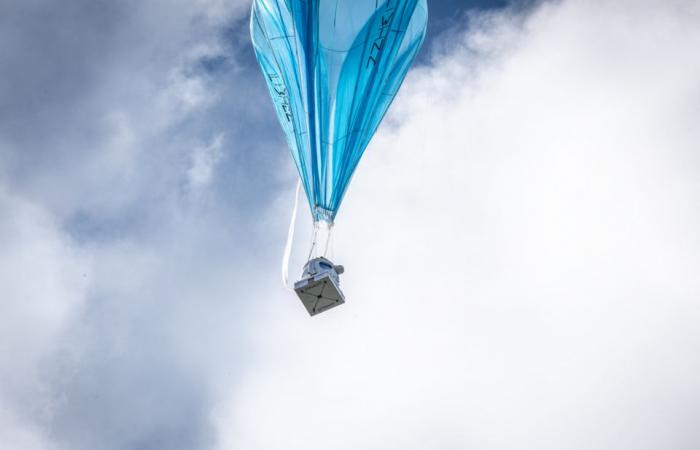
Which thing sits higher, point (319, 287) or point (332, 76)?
point (332, 76)

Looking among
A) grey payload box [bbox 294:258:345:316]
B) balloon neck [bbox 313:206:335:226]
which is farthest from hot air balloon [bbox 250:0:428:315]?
grey payload box [bbox 294:258:345:316]

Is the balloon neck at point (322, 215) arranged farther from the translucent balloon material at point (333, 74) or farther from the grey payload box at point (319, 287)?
the grey payload box at point (319, 287)

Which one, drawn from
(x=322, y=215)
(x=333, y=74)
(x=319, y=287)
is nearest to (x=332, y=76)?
(x=333, y=74)

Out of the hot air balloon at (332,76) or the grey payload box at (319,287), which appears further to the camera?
the hot air balloon at (332,76)

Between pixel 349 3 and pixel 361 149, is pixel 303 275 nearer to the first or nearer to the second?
pixel 361 149

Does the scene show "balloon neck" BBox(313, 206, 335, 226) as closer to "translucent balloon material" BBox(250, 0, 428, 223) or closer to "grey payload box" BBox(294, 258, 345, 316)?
"translucent balloon material" BBox(250, 0, 428, 223)

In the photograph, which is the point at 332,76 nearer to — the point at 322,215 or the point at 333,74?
the point at 333,74

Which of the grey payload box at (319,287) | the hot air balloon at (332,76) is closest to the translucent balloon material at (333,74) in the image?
the hot air balloon at (332,76)
